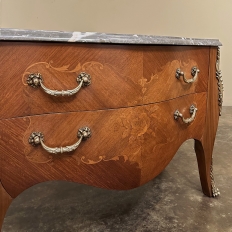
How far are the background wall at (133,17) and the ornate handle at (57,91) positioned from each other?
1968mm

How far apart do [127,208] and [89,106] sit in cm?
64

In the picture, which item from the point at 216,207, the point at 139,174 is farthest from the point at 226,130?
the point at 139,174

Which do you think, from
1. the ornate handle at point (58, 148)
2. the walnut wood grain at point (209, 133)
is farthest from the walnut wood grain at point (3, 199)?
the walnut wood grain at point (209, 133)

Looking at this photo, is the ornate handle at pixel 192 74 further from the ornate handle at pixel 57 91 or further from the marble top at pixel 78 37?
the ornate handle at pixel 57 91

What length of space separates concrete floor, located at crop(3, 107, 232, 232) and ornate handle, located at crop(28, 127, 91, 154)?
0.48 metres

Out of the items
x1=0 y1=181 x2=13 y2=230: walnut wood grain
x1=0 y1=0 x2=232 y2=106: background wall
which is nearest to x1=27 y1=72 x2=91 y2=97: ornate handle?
x1=0 y1=181 x2=13 y2=230: walnut wood grain

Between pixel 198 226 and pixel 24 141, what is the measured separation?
2.62 feet

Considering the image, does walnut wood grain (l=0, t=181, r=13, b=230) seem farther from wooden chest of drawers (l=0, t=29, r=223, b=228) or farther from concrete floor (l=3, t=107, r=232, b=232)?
concrete floor (l=3, t=107, r=232, b=232)

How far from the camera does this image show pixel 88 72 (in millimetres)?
795

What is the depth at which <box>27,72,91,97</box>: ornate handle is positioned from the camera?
2.35 feet

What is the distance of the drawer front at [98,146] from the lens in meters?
0.75

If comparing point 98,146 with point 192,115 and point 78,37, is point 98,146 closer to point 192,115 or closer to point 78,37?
point 78,37

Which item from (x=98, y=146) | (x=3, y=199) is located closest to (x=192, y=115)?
(x=98, y=146)

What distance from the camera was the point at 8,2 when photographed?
94.6 inches
